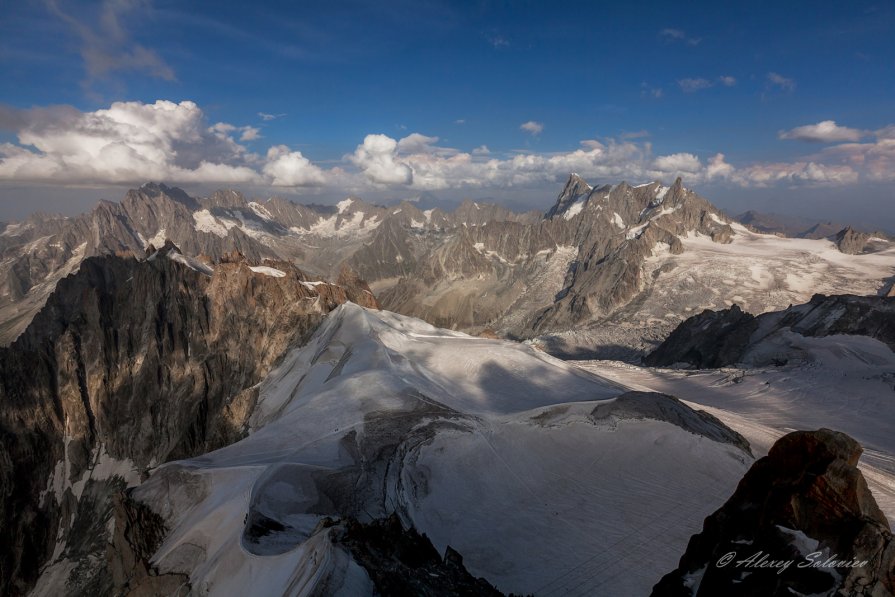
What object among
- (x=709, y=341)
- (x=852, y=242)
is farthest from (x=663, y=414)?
(x=852, y=242)

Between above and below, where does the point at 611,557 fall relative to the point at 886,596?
below

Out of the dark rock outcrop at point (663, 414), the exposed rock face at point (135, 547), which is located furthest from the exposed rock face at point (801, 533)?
the dark rock outcrop at point (663, 414)

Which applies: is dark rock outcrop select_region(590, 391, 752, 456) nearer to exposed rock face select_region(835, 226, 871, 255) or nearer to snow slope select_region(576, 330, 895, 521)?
snow slope select_region(576, 330, 895, 521)

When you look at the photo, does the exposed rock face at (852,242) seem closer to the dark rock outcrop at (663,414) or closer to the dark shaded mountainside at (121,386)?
the dark shaded mountainside at (121,386)

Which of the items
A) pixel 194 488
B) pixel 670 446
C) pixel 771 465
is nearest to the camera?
pixel 771 465

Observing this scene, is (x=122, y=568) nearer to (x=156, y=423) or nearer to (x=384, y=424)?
(x=384, y=424)

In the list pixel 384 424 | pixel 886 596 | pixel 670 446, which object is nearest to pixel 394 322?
pixel 384 424

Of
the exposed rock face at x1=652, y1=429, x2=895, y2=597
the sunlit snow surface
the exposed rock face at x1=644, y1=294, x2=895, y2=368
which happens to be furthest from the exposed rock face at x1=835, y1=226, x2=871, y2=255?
the exposed rock face at x1=652, y1=429, x2=895, y2=597
